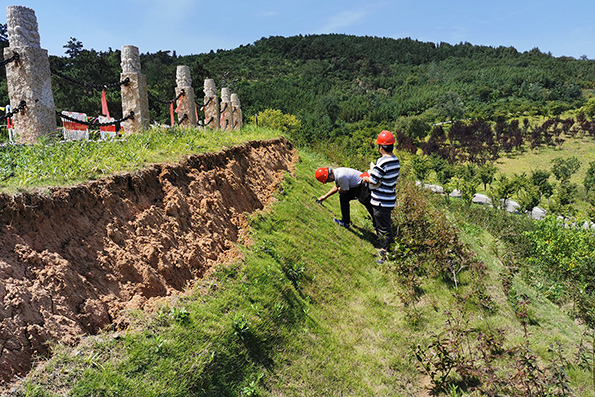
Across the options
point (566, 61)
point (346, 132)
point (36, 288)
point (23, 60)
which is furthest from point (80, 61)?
point (566, 61)

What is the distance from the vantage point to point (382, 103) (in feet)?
316

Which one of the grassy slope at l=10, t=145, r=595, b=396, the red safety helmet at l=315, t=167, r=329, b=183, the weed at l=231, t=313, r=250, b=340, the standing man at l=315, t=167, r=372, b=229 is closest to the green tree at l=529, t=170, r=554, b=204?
the grassy slope at l=10, t=145, r=595, b=396

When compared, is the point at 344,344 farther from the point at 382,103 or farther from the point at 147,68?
the point at 382,103

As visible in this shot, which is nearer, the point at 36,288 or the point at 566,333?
Result: the point at 36,288

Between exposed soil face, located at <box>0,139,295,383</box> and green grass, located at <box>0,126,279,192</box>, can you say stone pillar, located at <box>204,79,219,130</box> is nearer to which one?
green grass, located at <box>0,126,279,192</box>

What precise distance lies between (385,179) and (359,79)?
132 m

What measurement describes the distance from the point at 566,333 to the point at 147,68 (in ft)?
219

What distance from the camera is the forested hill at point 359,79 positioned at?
33.6 metres

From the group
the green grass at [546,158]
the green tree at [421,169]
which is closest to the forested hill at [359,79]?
the green tree at [421,169]

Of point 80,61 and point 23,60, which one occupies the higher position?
point 80,61

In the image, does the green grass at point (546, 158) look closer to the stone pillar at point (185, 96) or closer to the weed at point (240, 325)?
the stone pillar at point (185, 96)

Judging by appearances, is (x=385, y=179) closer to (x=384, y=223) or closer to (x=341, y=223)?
(x=384, y=223)

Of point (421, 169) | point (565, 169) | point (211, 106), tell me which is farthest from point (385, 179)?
point (565, 169)

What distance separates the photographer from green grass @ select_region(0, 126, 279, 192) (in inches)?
116
